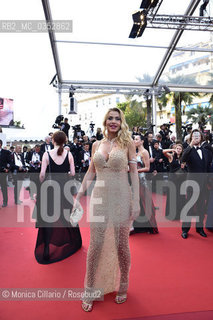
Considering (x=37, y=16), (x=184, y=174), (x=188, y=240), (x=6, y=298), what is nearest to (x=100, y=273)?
(x=6, y=298)

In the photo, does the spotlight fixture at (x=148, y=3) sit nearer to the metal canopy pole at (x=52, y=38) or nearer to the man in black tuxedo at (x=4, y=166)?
the metal canopy pole at (x=52, y=38)

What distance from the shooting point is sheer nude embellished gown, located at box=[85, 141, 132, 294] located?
2.36 metres

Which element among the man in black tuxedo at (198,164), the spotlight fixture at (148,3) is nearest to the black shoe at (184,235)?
the man in black tuxedo at (198,164)

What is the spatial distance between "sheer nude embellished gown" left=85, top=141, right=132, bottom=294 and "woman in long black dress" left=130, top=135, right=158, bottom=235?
2.14 meters

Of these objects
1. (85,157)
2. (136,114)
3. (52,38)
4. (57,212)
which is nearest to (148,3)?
(52,38)

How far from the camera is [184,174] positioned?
5395 mm

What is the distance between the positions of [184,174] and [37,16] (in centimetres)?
872

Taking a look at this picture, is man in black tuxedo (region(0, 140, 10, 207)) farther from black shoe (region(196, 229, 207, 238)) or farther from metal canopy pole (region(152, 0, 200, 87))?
metal canopy pole (region(152, 0, 200, 87))

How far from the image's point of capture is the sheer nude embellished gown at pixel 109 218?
93.0 inches

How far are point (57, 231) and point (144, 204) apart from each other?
68.6 inches

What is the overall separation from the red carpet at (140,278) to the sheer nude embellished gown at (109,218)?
0.24 metres

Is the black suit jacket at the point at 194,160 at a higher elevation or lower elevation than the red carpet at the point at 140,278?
higher

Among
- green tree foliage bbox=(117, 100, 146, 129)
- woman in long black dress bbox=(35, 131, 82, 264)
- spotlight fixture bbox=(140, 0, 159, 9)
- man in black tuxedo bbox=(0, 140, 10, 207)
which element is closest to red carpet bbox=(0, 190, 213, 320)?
woman in long black dress bbox=(35, 131, 82, 264)

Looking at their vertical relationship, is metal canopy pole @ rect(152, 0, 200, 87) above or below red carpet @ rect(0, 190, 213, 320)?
above
